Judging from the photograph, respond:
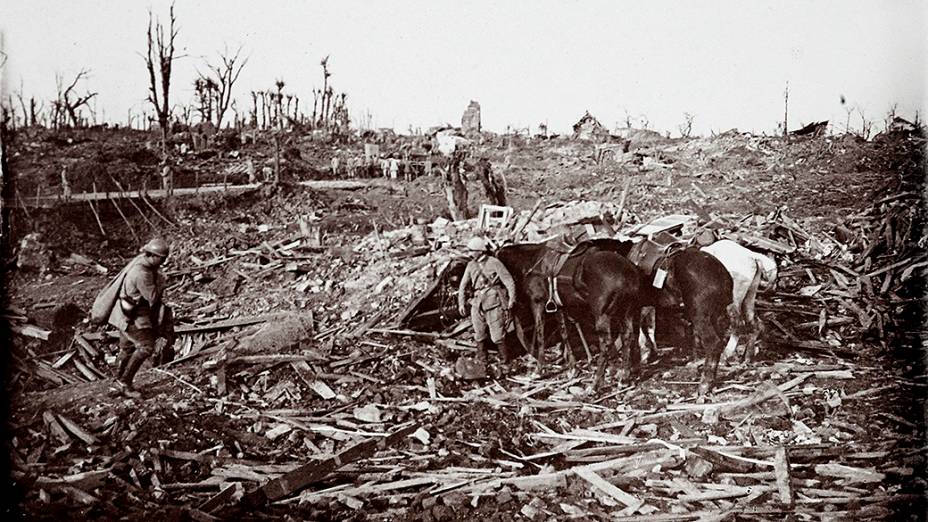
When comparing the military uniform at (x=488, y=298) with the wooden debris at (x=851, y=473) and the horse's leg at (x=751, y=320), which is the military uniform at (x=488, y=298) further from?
the wooden debris at (x=851, y=473)

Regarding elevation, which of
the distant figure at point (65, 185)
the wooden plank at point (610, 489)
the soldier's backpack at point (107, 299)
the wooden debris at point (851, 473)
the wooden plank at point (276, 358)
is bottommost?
the wooden plank at point (610, 489)

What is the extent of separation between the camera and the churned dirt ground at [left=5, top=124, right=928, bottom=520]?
11.7 ft

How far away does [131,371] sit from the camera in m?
3.90

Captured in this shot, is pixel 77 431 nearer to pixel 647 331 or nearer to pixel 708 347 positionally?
pixel 647 331

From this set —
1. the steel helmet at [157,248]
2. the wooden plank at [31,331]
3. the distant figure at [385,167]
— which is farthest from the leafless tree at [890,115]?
the wooden plank at [31,331]

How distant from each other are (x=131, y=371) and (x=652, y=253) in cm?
411

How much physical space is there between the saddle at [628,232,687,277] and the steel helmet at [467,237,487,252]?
4.21ft

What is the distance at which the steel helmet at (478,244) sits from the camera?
498 cm

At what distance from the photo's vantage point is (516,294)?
5137mm

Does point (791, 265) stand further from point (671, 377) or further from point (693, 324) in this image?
point (671, 377)

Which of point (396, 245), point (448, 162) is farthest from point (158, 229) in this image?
point (448, 162)

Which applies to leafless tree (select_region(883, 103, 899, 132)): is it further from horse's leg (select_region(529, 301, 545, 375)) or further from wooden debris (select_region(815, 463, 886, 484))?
horse's leg (select_region(529, 301, 545, 375))

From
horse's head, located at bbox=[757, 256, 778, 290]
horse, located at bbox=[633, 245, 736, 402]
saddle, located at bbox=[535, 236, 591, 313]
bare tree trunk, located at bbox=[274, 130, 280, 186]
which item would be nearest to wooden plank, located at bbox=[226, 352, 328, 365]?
bare tree trunk, located at bbox=[274, 130, 280, 186]

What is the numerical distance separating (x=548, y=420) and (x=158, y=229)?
3377 mm
